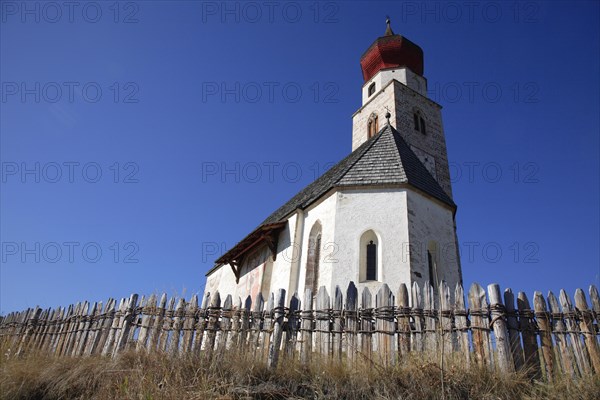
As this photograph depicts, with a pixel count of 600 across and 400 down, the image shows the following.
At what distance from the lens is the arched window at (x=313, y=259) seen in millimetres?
11789

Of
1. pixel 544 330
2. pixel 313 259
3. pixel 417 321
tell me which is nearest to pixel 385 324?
pixel 417 321

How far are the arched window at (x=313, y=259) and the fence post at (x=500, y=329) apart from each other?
6.03m

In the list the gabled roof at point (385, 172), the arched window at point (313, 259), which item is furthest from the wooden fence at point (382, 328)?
the gabled roof at point (385, 172)

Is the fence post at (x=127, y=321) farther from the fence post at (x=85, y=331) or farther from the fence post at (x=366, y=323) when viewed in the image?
the fence post at (x=366, y=323)

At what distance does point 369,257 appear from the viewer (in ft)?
37.6

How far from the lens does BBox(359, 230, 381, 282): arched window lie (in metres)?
11.1

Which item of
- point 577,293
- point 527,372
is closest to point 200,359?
point 527,372

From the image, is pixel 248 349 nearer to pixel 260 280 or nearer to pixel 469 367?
pixel 469 367

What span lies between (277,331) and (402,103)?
68.9 feet

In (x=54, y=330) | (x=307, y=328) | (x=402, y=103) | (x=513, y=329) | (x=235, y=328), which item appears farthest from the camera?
(x=402, y=103)

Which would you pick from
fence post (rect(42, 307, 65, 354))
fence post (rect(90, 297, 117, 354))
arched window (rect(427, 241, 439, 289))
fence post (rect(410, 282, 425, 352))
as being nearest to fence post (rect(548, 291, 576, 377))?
fence post (rect(410, 282, 425, 352))

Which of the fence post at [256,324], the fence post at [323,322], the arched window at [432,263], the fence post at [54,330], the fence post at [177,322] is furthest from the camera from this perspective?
the arched window at [432,263]

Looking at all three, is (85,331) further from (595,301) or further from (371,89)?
(371,89)

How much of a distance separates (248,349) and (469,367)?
3.03m
